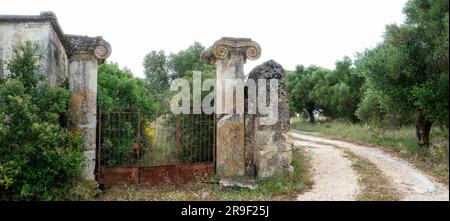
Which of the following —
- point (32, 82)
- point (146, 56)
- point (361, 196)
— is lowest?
point (361, 196)

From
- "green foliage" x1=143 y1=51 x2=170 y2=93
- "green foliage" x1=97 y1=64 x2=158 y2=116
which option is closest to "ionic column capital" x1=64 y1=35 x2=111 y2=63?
"green foliage" x1=97 y1=64 x2=158 y2=116

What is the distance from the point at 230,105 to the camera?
11.3 metres

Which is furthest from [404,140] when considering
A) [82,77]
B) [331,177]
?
[82,77]

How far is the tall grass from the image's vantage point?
43.7 feet

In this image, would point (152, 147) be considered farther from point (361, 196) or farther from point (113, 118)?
point (361, 196)

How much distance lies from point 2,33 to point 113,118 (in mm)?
3703

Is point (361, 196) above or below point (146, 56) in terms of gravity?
below

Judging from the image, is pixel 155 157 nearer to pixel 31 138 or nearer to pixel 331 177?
pixel 31 138

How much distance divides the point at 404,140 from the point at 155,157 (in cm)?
1106

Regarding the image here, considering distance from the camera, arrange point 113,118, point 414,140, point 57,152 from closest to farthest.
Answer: point 57,152
point 113,118
point 414,140

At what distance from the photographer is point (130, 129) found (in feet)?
38.0

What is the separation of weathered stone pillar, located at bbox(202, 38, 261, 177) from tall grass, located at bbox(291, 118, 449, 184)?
591 cm

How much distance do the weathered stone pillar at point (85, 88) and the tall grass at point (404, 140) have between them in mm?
9763

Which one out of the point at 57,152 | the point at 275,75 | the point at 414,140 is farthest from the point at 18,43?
the point at 414,140
